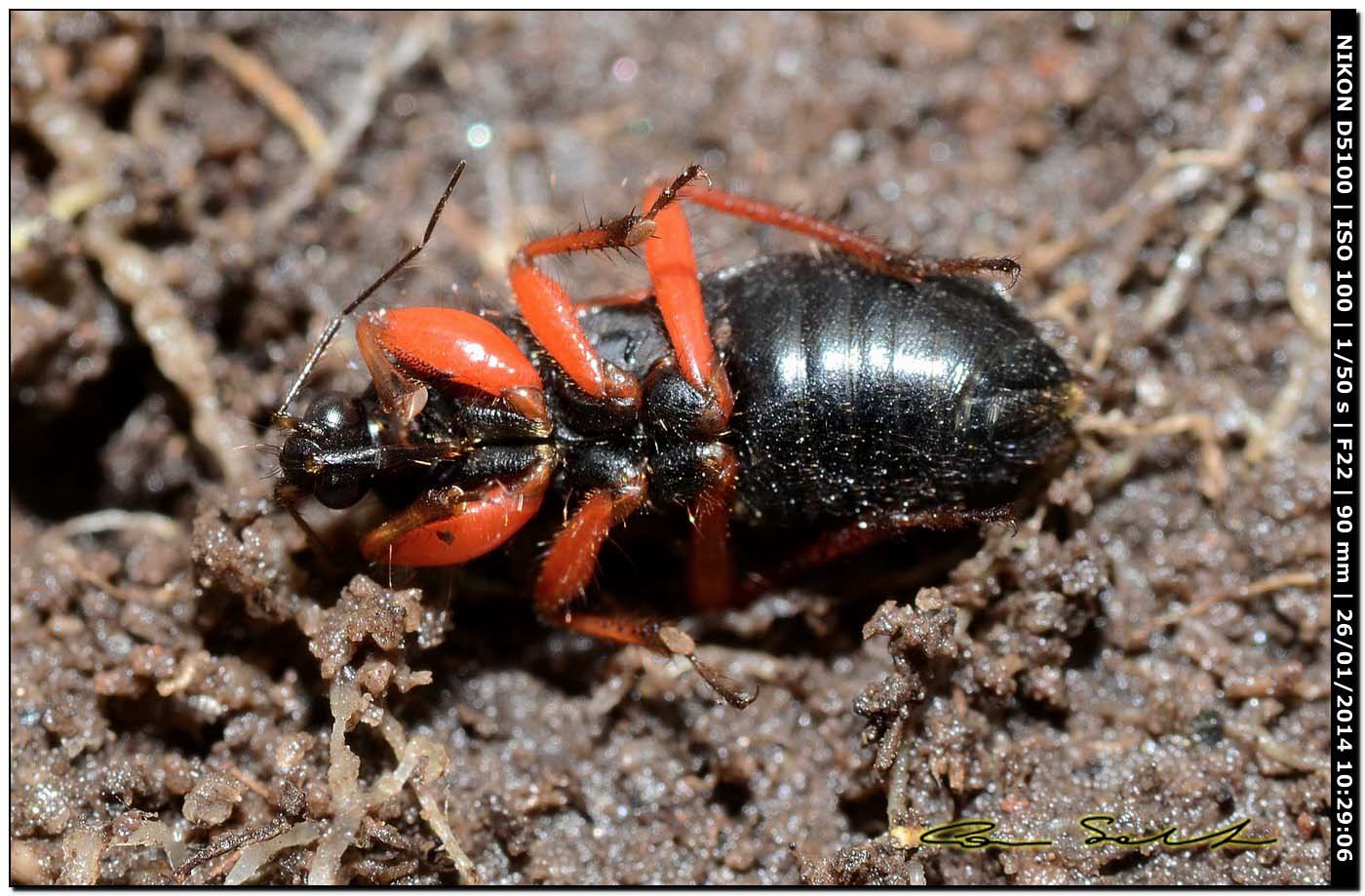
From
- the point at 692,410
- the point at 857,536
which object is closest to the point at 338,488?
the point at 692,410

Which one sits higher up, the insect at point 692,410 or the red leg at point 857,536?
the insect at point 692,410

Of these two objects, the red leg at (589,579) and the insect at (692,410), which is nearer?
the insect at (692,410)

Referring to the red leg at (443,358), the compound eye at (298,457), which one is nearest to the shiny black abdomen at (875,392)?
the red leg at (443,358)

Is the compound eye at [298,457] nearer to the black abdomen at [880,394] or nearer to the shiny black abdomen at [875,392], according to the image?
the shiny black abdomen at [875,392]

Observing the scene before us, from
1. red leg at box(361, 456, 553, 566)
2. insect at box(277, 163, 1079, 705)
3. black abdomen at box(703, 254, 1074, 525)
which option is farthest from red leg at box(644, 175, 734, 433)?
red leg at box(361, 456, 553, 566)

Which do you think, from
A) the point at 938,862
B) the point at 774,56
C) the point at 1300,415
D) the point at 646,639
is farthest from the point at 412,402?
the point at 1300,415
